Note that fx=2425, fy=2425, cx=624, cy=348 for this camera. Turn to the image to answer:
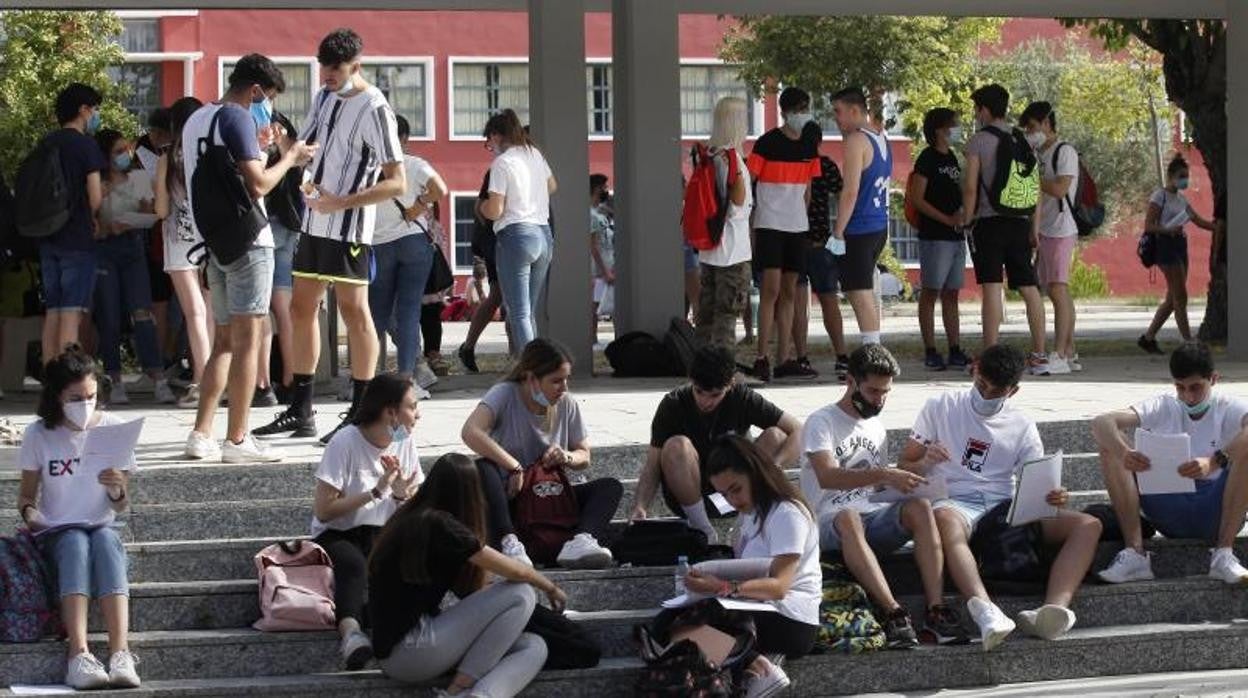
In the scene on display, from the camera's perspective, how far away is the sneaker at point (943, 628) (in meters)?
9.34

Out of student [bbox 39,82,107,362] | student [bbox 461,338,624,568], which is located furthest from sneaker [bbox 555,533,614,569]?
student [bbox 39,82,107,362]

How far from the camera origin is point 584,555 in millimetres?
9602

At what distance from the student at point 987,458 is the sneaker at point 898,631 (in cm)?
40

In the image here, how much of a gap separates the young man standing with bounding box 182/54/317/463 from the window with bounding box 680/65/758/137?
1456 inches

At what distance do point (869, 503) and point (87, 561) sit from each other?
10.3 ft

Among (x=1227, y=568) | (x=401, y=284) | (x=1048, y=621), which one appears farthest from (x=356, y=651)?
(x=401, y=284)

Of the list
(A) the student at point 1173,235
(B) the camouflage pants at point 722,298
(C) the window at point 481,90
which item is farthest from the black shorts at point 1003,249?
(C) the window at point 481,90

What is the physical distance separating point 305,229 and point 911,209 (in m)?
5.71

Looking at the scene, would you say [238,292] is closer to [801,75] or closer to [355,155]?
[355,155]

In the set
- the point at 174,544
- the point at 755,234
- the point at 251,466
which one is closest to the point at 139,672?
the point at 174,544

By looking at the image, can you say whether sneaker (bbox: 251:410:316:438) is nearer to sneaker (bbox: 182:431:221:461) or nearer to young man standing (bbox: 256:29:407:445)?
young man standing (bbox: 256:29:407:445)

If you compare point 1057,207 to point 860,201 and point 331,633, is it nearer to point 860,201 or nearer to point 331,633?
point 860,201

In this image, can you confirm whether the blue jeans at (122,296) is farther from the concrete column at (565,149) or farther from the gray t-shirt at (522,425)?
the gray t-shirt at (522,425)

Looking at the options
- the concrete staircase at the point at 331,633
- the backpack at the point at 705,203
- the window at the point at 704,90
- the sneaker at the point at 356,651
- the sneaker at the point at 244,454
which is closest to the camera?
the sneaker at the point at 356,651
